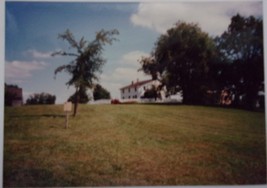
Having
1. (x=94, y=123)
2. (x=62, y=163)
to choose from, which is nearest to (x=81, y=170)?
(x=62, y=163)

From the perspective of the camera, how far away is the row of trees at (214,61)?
3.38m

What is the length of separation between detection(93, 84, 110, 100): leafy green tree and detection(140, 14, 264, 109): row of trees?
1.42 feet

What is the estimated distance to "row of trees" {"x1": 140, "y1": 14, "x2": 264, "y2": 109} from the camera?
3.38 m

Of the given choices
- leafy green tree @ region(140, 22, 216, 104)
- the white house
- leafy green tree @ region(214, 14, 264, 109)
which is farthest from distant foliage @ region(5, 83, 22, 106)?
leafy green tree @ region(214, 14, 264, 109)

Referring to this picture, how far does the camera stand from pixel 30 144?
3195 millimetres

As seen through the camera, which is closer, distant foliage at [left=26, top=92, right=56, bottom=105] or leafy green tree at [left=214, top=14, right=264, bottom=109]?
distant foliage at [left=26, top=92, right=56, bottom=105]

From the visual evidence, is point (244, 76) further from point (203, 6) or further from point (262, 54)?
point (203, 6)

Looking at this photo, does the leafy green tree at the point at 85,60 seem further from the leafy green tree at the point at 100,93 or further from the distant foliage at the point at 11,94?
the distant foliage at the point at 11,94

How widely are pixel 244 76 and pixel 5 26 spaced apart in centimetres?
206

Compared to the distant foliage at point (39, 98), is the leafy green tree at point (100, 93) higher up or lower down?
higher up

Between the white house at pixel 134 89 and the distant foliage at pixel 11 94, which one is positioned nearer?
the distant foliage at pixel 11 94

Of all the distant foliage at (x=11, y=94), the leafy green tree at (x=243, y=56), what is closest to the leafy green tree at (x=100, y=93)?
the distant foliage at (x=11, y=94)

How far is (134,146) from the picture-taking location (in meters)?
3.27

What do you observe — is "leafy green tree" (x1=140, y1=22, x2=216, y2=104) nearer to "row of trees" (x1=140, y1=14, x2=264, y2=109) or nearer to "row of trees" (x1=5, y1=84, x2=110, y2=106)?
"row of trees" (x1=140, y1=14, x2=264, y2=109)
